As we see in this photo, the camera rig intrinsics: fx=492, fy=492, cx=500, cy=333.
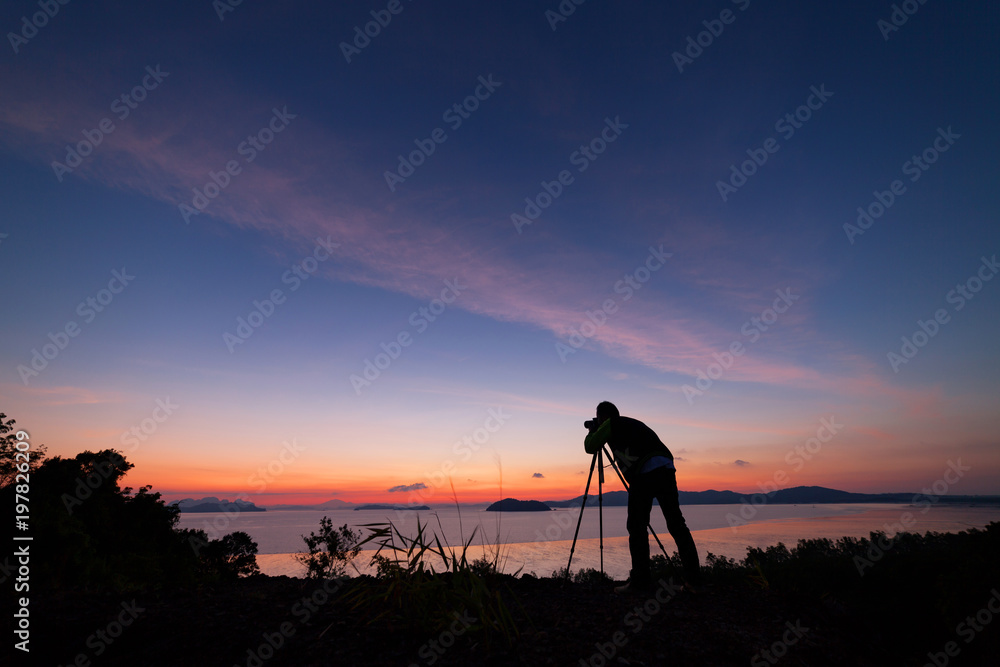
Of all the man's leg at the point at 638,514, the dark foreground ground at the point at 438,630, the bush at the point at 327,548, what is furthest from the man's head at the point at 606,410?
the bush at the point at 327,548

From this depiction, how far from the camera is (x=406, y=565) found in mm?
4848

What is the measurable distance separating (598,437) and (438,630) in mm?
4060

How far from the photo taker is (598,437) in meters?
7.68

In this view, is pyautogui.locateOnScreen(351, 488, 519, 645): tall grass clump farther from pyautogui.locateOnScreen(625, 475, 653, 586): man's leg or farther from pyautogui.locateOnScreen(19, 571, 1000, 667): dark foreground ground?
pyautogui.locateOnScreen(625, 475, 653, 586): man's leg

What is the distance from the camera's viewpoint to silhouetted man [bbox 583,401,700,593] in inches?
264

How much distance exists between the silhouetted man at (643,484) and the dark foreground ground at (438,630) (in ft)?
1.52

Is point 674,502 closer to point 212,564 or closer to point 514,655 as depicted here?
point 514,655

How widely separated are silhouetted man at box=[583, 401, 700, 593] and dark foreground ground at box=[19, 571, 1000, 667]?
0.46 metres

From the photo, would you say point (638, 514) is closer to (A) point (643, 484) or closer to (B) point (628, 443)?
(A) point (643, 484)

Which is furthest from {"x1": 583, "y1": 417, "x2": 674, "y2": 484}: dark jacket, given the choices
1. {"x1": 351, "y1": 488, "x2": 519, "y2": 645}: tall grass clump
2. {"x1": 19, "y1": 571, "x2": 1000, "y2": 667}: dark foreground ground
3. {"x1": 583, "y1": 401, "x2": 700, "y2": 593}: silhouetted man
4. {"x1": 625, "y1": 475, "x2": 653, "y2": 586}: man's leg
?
{"x1": 351, "y1": 488, "x2": 519, "y2": 645}: tall grass clump

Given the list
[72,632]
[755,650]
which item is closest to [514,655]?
[755,650]

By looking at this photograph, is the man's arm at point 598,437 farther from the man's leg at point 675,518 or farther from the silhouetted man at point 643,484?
the man's leg at point 675,518

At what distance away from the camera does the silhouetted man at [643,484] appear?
22.0 ft

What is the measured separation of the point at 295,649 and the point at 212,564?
38.1m
